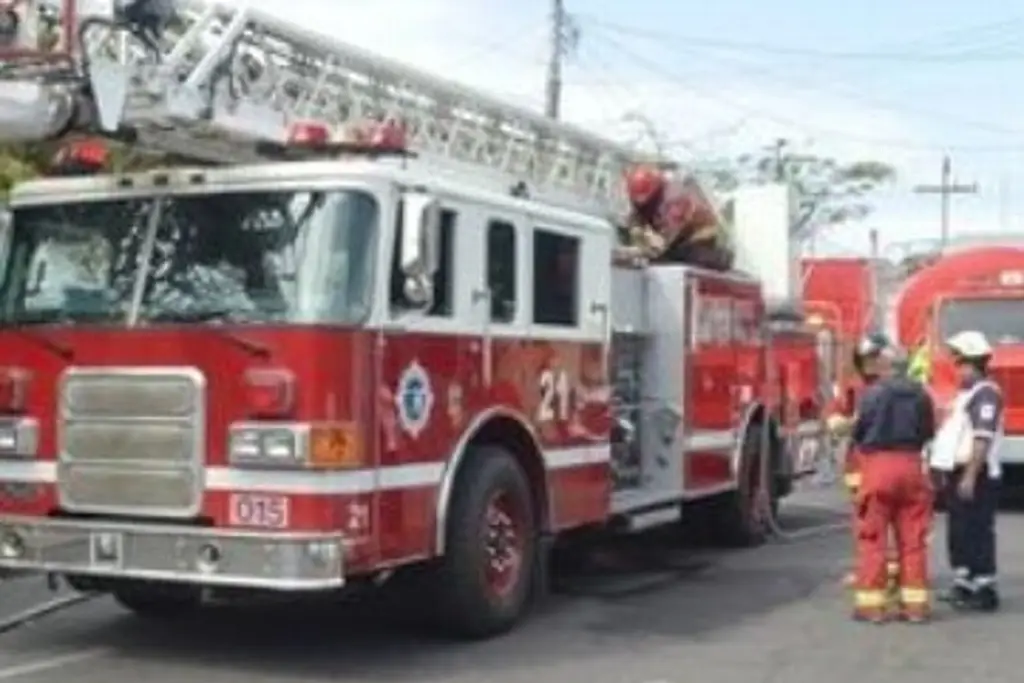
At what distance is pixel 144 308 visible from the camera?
806 centimetres

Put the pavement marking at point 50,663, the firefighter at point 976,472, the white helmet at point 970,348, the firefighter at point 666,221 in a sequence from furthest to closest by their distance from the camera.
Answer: the firefighter at point 666,221, the white helmet at point 970,348, the firefighter at point 976,472, the pavement marking at point 50,663

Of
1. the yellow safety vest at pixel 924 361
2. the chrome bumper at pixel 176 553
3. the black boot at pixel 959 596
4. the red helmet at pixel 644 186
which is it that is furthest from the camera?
the yellow safety vest at pixel 924 361

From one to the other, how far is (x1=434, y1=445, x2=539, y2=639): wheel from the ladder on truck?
73.3 inches

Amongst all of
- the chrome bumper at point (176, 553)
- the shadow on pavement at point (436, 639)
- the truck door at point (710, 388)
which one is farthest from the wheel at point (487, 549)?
the truck door at point (710, 388)

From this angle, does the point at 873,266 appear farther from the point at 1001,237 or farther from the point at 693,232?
the point at 693,232

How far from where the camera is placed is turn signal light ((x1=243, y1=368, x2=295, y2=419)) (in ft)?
24.6

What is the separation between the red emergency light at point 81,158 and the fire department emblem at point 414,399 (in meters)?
2.00

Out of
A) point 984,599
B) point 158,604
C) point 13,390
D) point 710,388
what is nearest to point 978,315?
point 710,388

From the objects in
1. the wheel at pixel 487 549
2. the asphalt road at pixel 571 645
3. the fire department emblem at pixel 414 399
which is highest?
the fire department emblem at pixel 414 399

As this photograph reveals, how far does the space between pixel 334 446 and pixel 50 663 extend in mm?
1861

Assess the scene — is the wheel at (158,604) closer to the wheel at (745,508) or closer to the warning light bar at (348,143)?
the warning light bar at (348,143)

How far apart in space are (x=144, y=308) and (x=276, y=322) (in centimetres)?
77

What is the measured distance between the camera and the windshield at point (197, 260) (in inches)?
305

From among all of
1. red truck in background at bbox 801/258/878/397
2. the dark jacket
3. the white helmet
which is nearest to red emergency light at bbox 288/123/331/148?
the dark jacket
